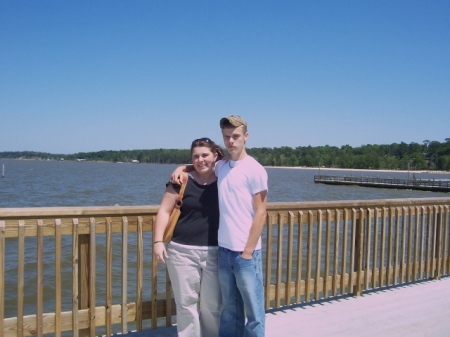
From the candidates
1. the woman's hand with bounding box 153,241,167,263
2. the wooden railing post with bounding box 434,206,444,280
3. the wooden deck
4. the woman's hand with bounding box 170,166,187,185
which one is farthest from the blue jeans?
the wooden railing post with bounding box 434,206,444,280

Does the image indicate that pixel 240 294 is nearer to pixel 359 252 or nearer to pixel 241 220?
pixel 241 220

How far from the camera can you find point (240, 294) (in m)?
3.49

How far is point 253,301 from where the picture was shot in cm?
335

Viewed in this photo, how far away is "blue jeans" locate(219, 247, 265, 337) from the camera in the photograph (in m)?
3.29

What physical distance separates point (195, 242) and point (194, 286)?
34 cm

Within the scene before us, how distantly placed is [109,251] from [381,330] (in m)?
2.57

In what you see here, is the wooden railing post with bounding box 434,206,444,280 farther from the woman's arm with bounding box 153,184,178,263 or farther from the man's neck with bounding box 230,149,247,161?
the woman's arm with bounding box 153,184,178,263

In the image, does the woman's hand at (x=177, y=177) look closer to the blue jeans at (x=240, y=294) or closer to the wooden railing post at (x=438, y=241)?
the blue jeans at (x=240, y=294)

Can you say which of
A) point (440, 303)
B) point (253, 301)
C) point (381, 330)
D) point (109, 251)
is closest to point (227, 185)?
point (253, 301)

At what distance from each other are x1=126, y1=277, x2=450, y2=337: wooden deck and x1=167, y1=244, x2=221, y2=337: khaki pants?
68cm

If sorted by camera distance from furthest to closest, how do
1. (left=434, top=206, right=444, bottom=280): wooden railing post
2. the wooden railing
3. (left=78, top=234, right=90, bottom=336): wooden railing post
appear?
(left=434, top=206, right=444, bottom=280): wooden railing post, (left=78, top=234, right=90, bottom=336): wooden railing post, the wooden railing

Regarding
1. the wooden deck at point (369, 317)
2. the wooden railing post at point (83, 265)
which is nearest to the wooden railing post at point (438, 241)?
the wooden deck at point (369, 317)

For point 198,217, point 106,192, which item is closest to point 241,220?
point 198,217

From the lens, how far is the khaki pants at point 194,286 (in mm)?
3398
